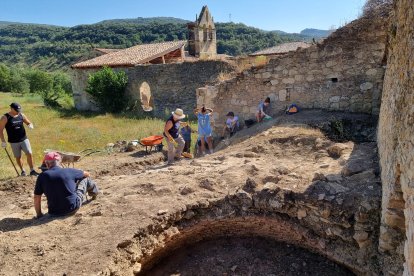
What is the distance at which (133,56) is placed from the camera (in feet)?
80.1

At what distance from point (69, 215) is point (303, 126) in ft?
17.5

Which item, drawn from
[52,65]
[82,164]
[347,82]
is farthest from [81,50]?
[347,82]

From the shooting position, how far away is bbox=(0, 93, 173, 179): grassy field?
13984mm

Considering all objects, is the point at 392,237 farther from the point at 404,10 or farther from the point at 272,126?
the point at 272,126

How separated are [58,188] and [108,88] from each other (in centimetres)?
1805

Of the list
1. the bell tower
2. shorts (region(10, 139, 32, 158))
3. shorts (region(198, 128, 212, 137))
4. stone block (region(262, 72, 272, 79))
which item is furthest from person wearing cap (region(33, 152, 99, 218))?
the bell tower

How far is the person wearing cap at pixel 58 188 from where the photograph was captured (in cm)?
466

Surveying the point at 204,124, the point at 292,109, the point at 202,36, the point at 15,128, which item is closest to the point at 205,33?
the point at 202,36

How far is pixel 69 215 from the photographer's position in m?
4.99

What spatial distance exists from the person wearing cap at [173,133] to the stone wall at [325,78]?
2.64 m

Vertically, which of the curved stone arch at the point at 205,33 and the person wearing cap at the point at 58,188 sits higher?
the curved stone arch at the point at 205,33

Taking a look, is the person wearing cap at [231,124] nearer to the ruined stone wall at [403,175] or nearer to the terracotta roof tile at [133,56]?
the ruined stone wall at [403,175]

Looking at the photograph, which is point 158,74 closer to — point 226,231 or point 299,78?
point 299,78

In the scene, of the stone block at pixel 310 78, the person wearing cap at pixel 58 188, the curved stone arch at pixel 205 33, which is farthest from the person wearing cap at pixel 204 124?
the curved stone arch at pixel 205 33
